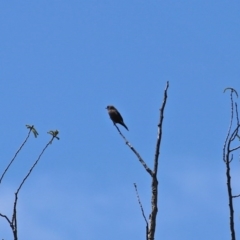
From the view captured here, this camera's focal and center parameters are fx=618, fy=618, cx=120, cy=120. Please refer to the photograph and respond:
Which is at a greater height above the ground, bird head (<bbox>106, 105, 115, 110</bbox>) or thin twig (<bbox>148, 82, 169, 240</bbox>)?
bird head (<bbox>106, 105, 115, 110</bbox>)

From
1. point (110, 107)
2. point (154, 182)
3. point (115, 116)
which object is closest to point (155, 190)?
point (154, 182)

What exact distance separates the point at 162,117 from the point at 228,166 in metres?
0.84

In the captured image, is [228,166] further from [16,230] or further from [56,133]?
[56,133]

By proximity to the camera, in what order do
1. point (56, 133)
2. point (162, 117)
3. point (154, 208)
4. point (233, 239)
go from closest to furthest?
point (233, 239) < point (154, 208) < point (162, 117) < point (56, 133)

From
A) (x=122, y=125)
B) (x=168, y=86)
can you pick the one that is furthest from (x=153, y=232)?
(x=122, y=125)

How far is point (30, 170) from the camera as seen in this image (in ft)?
16.6

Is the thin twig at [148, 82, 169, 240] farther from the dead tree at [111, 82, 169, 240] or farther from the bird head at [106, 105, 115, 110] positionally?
the bird head at [106, 105, 115, 110]

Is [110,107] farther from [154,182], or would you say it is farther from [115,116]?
[154,182]

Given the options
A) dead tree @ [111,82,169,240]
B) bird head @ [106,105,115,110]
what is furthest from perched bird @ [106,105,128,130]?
dead tree @ [111,82,169,240]

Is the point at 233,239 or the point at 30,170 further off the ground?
the point at 30,170

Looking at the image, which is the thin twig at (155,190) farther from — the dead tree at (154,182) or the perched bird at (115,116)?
the perched bird at (115,116)

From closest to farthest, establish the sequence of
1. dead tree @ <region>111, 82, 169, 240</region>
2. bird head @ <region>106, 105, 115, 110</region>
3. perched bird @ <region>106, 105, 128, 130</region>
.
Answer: dead tree @ <region>111, 82, 169, 240</region> < perched bird @ <region>106, 105, 128, 130</region> < bird head @ <region>106, 105, 115, 110</region>

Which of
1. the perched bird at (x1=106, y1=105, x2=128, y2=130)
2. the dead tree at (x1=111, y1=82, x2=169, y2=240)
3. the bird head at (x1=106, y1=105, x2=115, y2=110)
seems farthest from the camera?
the bird head at (x1=106, y1=105, x2=115, y2=110)

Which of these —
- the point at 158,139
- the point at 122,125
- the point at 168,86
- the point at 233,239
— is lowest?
the point at 233,239
